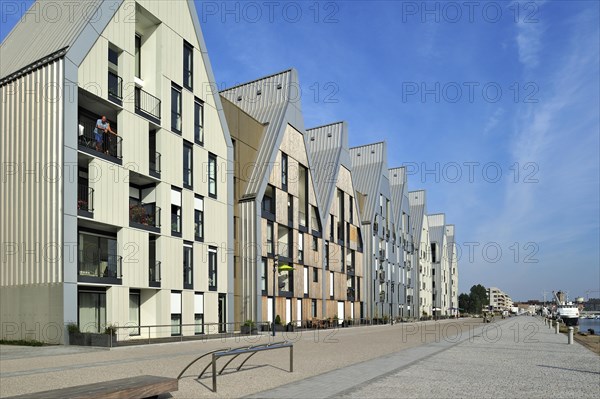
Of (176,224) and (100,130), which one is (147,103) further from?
(176,224)

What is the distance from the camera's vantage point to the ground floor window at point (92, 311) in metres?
A: 24.9

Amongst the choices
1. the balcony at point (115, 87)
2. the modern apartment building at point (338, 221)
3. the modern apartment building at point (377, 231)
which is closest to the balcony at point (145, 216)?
the balcony at point (115, 87)

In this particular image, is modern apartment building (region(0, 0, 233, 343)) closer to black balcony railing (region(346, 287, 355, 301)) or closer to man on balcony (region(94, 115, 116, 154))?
man on balcony (region(94, 115, 116, 154))

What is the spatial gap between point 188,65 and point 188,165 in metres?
5.76

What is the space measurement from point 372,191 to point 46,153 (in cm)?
4677

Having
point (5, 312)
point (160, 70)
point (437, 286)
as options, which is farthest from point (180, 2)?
point (437, 286)

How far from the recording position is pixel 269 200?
134 ft

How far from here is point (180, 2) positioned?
3222 centimetres

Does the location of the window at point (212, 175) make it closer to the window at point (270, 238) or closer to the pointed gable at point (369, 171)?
the window at point (270, 238)

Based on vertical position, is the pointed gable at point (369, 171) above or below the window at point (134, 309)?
above

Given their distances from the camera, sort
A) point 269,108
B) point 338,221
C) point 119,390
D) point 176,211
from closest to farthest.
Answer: point 119,390, point 176,211, point 269,108, point 338,221

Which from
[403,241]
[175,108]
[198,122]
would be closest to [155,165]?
[175,108]

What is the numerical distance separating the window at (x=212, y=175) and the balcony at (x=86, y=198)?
398 inches

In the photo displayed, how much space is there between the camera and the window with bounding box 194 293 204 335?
32.2 metres
